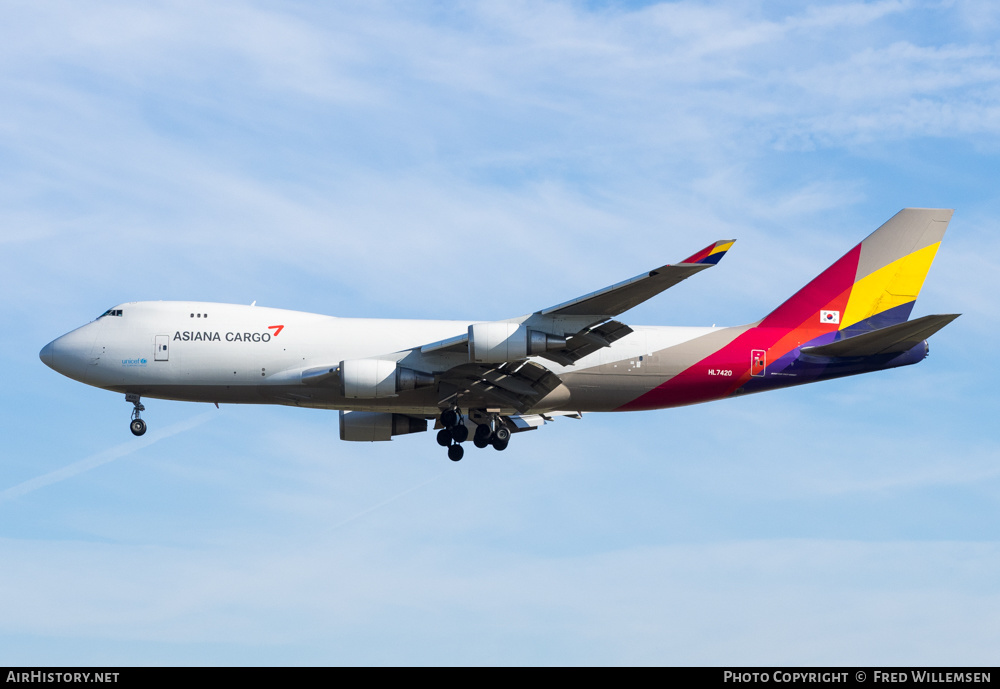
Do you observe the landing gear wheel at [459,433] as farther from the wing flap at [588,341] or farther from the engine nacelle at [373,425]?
the wing flap at [588,341]

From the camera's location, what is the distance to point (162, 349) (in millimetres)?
35812

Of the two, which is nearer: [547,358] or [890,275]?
[547,358]

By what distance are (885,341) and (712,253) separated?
982cm

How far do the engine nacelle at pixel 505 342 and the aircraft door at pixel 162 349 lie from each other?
10.3 meters

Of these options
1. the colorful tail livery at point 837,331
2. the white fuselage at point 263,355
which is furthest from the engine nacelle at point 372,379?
the colorful tail livery at point 837,331

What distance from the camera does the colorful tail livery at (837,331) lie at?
37.1 metres

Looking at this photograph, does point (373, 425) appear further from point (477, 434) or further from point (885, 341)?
point (885, 341)

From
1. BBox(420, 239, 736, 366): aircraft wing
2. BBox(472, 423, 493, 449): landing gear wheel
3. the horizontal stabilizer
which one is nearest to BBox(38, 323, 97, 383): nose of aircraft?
BBox(420, 239, 736, 366): aircraft wing

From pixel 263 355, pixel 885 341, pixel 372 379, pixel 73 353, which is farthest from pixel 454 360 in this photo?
pixel 885 341
